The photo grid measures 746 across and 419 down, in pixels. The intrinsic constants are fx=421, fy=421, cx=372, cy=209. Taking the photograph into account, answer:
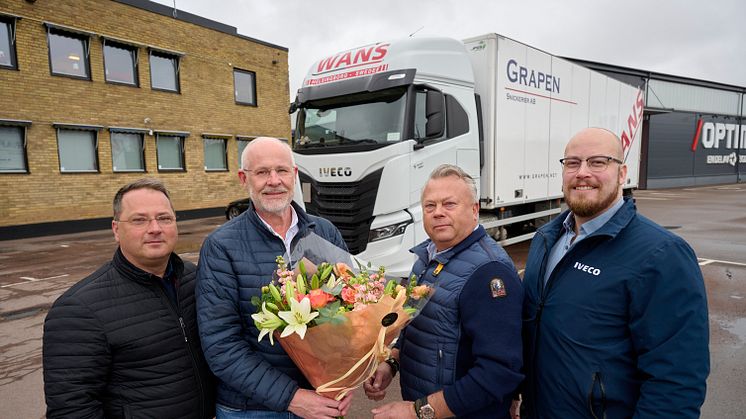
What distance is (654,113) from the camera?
2933 centimetres

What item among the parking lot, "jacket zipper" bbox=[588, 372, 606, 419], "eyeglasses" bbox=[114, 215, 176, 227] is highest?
"eyeglasses" bbox=[114, 215, 176, 227]

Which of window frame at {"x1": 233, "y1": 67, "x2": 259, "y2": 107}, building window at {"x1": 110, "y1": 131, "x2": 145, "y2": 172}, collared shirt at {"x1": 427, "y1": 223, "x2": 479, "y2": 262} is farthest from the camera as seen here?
window frame at {"x1": 233, "y1": 67, "x2": 259, "y2": 107}

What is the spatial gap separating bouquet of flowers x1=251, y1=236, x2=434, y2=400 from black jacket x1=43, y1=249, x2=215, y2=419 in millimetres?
515

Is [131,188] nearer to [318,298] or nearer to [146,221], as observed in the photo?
[146,221]

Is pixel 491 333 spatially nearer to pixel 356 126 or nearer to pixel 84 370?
pixel 84 370

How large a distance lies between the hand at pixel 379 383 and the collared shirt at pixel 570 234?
867 mm

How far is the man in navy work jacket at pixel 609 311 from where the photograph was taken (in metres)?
1.40

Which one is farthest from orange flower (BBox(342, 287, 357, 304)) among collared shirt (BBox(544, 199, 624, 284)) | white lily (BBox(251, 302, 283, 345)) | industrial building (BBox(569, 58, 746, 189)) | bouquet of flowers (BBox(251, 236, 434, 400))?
industrial building (BBox(569, 58, 746, 189))

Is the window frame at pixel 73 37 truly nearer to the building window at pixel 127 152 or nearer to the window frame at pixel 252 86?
the building window at pixel 127 152

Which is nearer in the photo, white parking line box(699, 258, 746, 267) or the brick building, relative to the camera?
white parking line box(699, 258, 746, 267)

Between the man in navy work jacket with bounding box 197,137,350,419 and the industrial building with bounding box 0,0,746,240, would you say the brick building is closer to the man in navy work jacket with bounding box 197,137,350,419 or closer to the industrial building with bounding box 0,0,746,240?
the industrial building with bounding box 0,0,746,240

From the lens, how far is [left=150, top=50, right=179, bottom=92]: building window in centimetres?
1620

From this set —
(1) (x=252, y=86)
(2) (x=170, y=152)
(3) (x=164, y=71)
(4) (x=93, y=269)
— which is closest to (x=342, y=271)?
(4) (x=93, y=269)

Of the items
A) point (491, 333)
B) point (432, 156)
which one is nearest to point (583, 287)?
point (491, 333)
